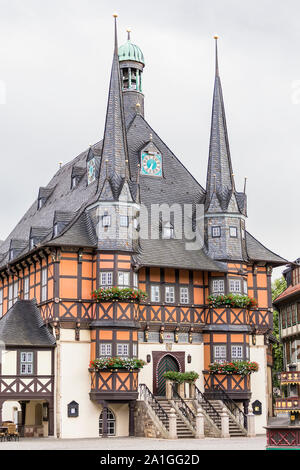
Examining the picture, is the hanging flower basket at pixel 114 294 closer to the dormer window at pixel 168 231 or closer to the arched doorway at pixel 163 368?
the arched doorway at pixel 163 368

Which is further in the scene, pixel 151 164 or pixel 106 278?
pixel 151 164

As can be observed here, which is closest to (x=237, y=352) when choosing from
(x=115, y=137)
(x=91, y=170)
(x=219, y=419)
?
(x=219, y=419)

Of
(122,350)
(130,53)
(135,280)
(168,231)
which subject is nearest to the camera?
(122,350)

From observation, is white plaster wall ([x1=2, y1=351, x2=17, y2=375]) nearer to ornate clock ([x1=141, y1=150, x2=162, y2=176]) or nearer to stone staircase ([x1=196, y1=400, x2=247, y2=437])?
stone staircase ([x1=196, y1=400, x2=247, y2=437])

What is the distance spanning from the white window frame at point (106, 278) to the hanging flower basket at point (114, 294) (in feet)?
1.32

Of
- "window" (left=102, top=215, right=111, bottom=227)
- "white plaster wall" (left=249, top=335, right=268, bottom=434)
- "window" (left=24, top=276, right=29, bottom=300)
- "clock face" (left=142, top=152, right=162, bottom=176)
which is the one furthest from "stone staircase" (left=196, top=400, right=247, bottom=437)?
"clock face" (left=142, top=152, right=162, bottom=176)

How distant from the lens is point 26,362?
44000mm

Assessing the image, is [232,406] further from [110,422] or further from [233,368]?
[110,422]

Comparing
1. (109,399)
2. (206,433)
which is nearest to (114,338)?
(109,399)

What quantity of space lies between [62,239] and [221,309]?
9.12 metres

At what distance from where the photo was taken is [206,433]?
4256cm

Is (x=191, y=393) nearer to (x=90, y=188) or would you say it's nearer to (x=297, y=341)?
(x=90, y=188)

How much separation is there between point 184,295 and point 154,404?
6353mm

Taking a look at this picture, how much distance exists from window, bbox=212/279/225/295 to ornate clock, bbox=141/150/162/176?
23.9 ft
